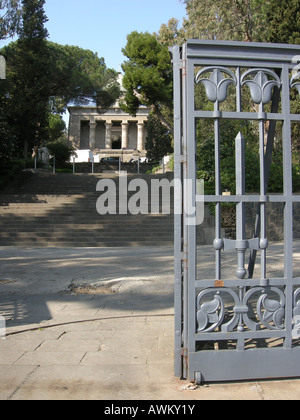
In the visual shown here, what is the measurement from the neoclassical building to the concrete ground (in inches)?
1863

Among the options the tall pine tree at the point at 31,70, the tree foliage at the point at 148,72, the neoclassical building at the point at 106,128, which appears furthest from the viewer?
Result: the neoclassical building at the point at 106,128

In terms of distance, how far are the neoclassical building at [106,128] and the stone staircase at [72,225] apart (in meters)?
37.2

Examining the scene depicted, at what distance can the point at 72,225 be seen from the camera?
1359cm

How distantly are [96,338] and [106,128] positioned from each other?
5626 cm

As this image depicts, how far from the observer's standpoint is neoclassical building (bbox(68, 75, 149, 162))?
183 feet

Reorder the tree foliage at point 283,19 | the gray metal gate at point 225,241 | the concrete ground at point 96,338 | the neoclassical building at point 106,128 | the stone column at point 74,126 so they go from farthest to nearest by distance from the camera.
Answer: the stone column at point 74,126, the neoclassical building at point 106,128, the tree foliage at point 283,19, the gray metal gate at point 225,241, the concrete ground at point 96,338

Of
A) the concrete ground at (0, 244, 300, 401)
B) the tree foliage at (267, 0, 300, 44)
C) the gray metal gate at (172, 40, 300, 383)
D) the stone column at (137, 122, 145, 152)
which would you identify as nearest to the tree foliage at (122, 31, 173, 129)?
the tree foliage at (267, 0, 300, 44)

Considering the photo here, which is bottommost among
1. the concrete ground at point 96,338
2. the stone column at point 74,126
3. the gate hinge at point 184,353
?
the concrete ground at point 96,338

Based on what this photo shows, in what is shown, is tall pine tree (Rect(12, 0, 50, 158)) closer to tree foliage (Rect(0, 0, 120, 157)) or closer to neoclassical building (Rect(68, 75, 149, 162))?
tree foliage (Rect(0, 0, 120, 157))

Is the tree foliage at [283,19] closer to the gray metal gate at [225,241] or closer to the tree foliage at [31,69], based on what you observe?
the tree foliage at [31,69]

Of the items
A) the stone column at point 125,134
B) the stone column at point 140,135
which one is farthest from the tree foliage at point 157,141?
the stone column at point 125,134

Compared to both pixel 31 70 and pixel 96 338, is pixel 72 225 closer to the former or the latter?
pixel 96 338

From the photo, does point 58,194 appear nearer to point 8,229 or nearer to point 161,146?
point 8,229

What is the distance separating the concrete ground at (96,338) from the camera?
2811 mm
